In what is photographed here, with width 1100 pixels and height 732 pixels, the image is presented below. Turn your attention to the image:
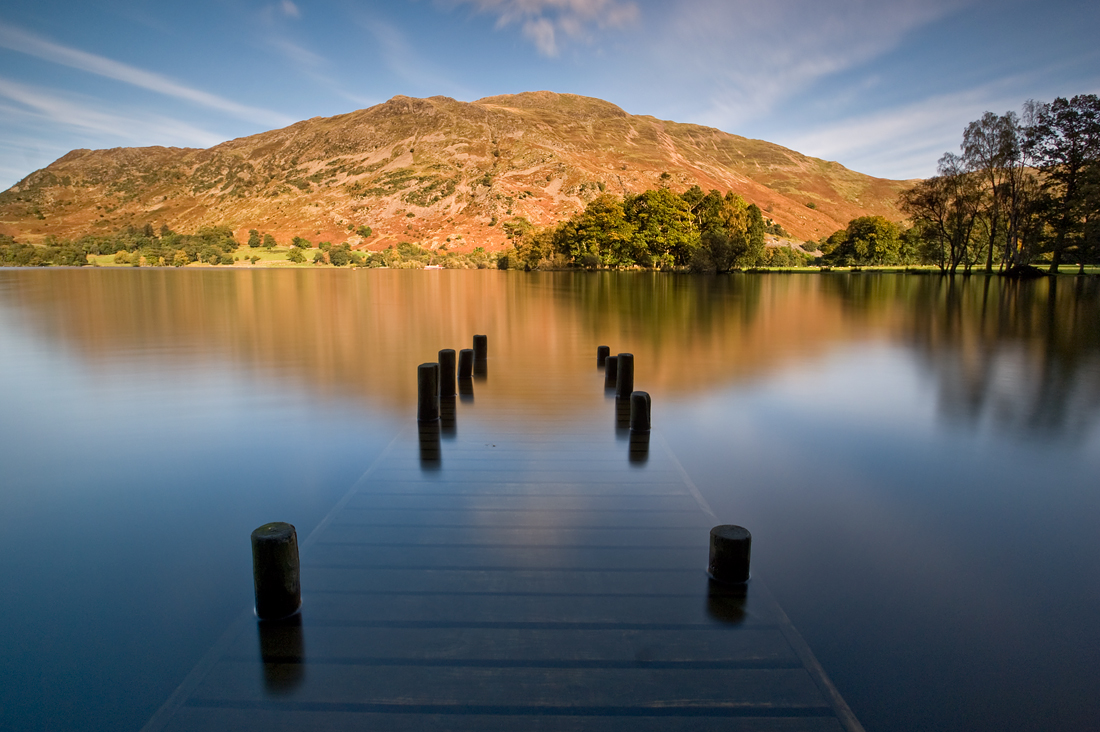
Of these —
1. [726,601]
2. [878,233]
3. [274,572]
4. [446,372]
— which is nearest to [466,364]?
[446,372]

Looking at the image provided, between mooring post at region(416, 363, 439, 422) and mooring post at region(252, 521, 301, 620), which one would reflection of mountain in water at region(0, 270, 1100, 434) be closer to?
mooring post at region(416, 363, 439, 422)

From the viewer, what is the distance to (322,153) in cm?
17462

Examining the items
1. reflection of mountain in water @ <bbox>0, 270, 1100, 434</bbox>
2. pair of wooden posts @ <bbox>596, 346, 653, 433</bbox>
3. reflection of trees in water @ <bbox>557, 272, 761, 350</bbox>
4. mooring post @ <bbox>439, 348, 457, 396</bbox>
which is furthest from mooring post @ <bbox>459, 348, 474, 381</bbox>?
reflection of trees in water @ <bbox>557, 272, 761, 350</bbox>

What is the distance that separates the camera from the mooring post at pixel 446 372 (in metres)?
8.45

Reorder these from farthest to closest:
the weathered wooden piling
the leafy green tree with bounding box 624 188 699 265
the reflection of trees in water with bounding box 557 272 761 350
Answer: the leafy green tree with bounding box 624 188 699 265 → the reflection of trees in water with bounding box 557 272 761 350 → the weathered wooden piling

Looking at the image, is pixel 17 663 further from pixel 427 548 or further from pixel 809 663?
pixel 809 663

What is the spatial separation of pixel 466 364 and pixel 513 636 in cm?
698

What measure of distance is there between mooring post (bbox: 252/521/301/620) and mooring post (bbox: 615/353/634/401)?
5.53 meters

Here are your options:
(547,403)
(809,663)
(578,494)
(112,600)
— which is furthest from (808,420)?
(112,600)

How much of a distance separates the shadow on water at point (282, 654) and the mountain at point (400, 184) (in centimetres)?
10189

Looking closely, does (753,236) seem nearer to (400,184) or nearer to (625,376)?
(625,376)

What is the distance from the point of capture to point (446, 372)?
8453 mm

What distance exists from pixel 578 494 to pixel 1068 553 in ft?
12.1

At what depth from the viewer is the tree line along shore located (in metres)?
43.1
